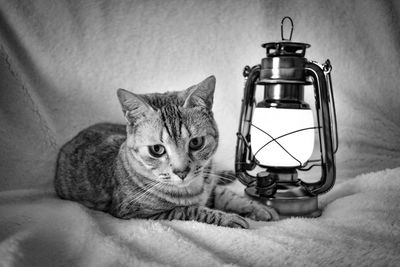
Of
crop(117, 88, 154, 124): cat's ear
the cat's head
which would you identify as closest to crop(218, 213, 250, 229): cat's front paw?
the cat's head

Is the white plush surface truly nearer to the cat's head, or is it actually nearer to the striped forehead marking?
the cat's head

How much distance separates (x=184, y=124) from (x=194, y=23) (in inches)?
36.1

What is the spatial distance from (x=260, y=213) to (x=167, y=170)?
13.0 inches

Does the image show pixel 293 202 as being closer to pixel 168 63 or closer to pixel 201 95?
pixel 201 95

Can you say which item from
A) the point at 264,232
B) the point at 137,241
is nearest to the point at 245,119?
the point at 264,232

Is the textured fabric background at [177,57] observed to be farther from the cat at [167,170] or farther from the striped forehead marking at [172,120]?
the striped forehead marking at [172,120]

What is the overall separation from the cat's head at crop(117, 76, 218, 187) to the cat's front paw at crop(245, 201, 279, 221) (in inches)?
7.9

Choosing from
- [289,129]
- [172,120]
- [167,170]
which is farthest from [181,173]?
[289,129]

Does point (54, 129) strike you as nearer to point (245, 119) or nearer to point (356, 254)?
point (245, 119)

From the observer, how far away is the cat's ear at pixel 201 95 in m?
1.41

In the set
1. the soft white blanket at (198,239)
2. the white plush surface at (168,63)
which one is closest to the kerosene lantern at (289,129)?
the soft white blanket at (198,239)

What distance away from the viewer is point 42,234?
1.25 metres

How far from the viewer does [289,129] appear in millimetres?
1432

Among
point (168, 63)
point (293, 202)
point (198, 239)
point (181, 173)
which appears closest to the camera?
point (198, 239)
